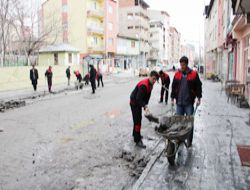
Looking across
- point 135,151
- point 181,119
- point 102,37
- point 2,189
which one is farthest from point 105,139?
point 102,37

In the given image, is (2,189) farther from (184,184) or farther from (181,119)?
(181,119)

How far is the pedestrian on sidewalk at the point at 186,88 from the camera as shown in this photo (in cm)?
589

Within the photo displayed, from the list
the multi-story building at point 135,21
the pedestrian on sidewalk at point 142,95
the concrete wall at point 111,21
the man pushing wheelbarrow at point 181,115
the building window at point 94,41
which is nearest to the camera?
the man pushing wheelbarrow at point 181,115

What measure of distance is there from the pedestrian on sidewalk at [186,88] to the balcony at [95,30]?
41010 mm

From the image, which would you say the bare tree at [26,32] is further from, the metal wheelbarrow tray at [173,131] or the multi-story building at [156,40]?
the multi-story building at [156,40]

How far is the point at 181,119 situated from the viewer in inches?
209

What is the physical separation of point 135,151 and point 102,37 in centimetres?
4423

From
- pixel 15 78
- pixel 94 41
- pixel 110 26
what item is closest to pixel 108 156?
pixel 15 78

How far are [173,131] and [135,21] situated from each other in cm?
6553

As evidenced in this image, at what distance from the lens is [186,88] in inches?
236

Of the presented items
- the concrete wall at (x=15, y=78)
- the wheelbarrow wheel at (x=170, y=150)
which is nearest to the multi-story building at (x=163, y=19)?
the concrete wall at (x=15, y=78)

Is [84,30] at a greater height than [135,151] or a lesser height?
greater

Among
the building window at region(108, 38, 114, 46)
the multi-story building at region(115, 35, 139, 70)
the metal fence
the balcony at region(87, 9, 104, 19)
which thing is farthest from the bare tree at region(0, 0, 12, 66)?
the multi-story building at region(115, 35, 139, 70)

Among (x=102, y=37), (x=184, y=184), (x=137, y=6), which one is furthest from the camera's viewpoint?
(x=137, y=6)
